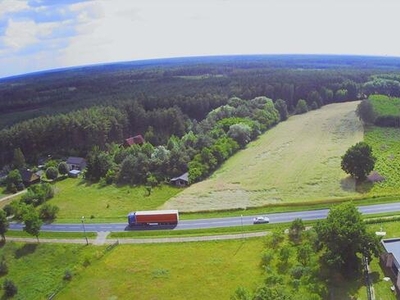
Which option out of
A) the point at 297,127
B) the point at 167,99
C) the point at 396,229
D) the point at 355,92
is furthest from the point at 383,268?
the point at 355,92

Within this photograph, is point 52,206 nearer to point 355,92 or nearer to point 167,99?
point 167,99

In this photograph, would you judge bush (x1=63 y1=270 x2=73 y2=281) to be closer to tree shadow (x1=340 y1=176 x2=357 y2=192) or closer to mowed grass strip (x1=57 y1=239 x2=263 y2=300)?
mowed grass strip (x1=57 y1=239 x2=263 y2=300)

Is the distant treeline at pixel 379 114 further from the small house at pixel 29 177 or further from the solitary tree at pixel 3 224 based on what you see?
the solitary tree at pixel 3 224

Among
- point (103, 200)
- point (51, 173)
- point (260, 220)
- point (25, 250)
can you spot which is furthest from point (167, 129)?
point (25, 250)

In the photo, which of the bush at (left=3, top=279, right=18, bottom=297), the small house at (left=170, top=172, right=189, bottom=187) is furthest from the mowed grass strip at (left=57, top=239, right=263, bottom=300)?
the small house at (left=170, top=172, right=189, bottom=187)

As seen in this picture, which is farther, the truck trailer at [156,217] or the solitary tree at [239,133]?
the solitary tree at [239,133]

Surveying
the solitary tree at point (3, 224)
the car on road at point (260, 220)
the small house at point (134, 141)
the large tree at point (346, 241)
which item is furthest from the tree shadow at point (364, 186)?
the solitary tree at point (3, 224)
